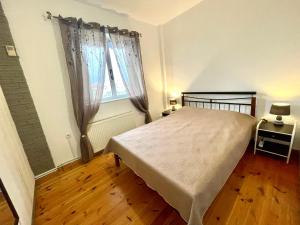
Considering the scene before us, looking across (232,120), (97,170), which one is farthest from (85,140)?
(232,120)

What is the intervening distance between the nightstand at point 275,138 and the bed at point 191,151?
0.16m

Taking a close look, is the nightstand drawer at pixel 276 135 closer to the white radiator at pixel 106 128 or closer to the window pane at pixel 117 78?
the white radiator at pixel 106 128

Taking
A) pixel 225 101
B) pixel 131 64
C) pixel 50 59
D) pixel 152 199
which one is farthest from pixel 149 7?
pixel 152 199

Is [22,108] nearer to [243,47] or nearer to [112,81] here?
[112,81]

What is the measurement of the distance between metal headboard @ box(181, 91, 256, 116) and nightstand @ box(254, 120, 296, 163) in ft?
1.24

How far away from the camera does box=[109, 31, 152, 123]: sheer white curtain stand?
9.45ft

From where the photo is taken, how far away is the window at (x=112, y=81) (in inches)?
114

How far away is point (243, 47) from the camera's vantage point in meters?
2.49

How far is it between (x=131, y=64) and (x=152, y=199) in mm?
2481

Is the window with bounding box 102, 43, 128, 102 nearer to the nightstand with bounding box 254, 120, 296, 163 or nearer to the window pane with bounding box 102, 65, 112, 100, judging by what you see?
the window pane with bounding box 102, 65, 112, 100

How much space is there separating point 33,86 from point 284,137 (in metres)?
3.60

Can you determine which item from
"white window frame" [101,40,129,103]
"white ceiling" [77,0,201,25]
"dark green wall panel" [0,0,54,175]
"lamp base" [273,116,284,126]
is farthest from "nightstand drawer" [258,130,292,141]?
"dark green wall panel" [0,0,54,175]

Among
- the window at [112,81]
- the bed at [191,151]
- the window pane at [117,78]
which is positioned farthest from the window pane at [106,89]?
the bed at [191,151]

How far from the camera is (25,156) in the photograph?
6.75ft
